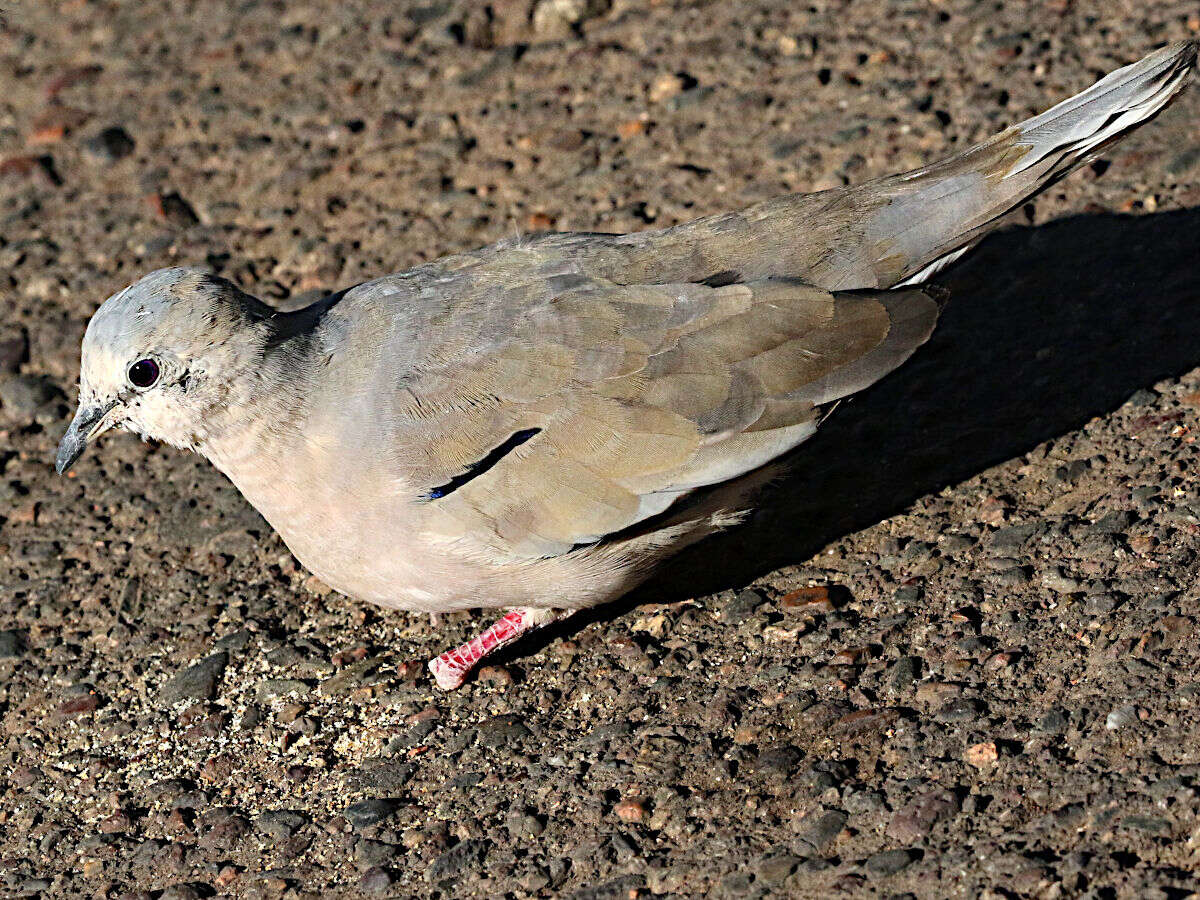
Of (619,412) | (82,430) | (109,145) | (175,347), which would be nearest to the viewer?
(619,412)

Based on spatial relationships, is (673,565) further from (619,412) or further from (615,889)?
(615,889)

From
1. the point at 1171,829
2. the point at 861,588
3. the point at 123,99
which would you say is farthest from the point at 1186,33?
the point at 123,99

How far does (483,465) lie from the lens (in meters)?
4.28

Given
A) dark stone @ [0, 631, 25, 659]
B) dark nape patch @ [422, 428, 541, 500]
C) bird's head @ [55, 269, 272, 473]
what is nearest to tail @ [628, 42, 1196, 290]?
dark nape patch @ [422, 428, 541, 500]

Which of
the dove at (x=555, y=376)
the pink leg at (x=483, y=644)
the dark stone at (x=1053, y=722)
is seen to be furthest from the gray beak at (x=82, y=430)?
the dark stone at (x=1053, y=722)

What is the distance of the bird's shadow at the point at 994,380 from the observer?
4.85 metres

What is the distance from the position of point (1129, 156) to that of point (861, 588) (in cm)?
257

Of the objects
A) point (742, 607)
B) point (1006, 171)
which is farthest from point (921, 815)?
point (1006, 171)

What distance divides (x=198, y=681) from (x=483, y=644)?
3.26ft

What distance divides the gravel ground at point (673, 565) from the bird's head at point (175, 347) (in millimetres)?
881

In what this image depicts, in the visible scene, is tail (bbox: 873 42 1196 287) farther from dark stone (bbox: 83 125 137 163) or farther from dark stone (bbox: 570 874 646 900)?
dark stone (bbox: 83 125 137 163)

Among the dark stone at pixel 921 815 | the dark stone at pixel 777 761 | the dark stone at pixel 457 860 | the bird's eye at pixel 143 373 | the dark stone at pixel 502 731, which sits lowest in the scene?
the dark stone at pixel 921 815

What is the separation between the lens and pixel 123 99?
25.1 ft

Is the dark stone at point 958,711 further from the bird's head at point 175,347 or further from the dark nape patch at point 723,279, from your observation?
the bird's head at point 175,347
